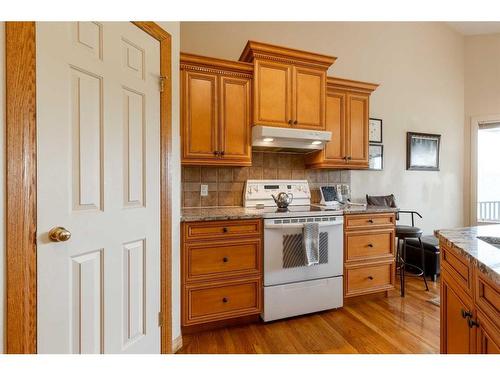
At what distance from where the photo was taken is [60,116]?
3.50 ft

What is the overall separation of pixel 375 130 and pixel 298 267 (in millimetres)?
2152

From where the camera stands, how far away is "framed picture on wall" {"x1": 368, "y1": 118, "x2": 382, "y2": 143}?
3188 mm

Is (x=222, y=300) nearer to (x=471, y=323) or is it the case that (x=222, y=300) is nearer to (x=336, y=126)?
(x=471, y=323)

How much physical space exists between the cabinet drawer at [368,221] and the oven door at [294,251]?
0.13 meters

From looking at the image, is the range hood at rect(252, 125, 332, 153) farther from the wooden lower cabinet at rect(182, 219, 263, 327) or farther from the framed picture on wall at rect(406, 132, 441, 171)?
the framed picture on wall at rect(406, 132, 441, 171)

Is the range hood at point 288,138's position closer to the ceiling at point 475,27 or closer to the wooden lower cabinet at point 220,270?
the wooden lower cabinet at point 220,270

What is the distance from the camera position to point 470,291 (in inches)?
36.4

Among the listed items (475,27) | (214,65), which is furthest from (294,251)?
(475,27)

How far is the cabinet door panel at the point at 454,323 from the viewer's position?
95 centimetres

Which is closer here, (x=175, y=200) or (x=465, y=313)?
(x=465, y=313)

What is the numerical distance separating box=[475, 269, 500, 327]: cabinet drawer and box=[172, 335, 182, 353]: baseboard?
1.67 m

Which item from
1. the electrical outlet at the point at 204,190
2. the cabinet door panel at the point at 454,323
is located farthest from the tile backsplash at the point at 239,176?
the cabinet door panel at the point at 454,323

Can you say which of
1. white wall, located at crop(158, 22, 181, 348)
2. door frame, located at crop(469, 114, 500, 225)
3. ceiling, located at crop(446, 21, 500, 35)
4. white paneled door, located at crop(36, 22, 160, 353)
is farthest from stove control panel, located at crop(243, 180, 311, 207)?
ceiling, located at crop(446, 21, 500, 35)
